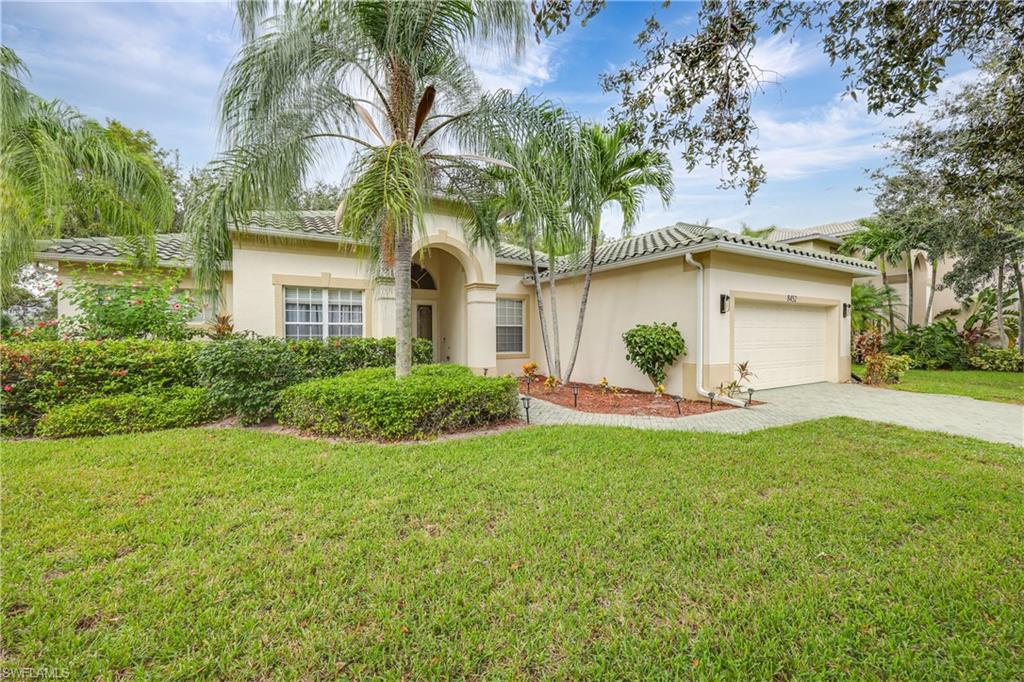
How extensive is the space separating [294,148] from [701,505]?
8.03 metres

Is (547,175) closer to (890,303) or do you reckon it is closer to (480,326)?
(480,326)

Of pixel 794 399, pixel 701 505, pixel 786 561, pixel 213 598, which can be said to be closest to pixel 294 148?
pixel 213 598

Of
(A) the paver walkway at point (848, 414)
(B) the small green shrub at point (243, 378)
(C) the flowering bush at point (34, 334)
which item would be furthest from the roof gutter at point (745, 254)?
(C) the flowering bush at point (34, 334)

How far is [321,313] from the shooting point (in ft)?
38.0

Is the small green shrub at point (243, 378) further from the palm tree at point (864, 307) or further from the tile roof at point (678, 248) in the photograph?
the palm tree at point (864, 307)

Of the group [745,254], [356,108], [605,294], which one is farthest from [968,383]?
[356,108]

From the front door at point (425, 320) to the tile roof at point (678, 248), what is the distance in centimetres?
514

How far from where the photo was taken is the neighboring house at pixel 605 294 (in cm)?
980

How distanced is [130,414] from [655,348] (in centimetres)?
1014

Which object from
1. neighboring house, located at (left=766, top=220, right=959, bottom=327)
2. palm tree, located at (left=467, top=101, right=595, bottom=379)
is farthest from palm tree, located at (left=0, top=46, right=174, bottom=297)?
neighboring house, located at (left=766, top=220, right=959, bottom=327)

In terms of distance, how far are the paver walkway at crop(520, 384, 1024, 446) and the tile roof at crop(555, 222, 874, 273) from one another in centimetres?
327

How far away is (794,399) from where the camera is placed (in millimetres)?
9852

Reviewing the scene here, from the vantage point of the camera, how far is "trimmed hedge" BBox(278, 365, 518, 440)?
6445 millimetres

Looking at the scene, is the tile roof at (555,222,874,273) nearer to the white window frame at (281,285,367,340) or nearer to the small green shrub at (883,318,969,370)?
the white window frame at (281,285,367,340)
